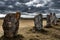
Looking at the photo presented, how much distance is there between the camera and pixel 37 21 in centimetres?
2991

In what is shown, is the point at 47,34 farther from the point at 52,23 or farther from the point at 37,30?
the point at 52,23

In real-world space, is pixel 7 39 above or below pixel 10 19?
below

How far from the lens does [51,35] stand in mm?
26672

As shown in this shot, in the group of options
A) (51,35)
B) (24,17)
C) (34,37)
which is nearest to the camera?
(34,37)

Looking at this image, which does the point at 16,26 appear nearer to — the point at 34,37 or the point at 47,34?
the point at 34,37

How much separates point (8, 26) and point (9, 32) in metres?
0.72

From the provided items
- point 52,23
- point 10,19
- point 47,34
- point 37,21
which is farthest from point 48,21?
point 10,19

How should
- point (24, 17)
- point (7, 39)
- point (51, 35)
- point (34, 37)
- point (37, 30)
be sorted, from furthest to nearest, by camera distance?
1. point (24, 17)
2. point (37, 30)
3. point (51, 35)
4. point (34, 37)
5. point (7, 39)

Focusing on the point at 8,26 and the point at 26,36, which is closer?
the point at 8,26

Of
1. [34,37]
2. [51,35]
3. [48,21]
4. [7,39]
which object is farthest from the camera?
[48,21]

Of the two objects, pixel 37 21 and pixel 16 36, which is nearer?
pixel 16 36

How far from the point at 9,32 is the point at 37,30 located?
7.02 meters

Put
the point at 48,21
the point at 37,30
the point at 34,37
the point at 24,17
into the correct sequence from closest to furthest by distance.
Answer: the point at 34,37
the point at 37,30
the point at 48,21
the point at 24,17

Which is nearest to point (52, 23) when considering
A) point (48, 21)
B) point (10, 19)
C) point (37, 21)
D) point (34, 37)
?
point (48, 21)
